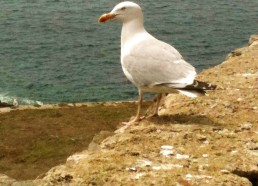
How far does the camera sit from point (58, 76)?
52250 millimetres

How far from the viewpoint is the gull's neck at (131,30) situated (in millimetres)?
9717

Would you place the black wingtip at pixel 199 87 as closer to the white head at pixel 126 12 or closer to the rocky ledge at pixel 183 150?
the rocky ledge at pixel 183 150

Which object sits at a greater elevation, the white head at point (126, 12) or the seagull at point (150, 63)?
the white head at point (126, 12)

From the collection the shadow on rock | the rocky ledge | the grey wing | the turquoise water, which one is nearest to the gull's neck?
the grey wing

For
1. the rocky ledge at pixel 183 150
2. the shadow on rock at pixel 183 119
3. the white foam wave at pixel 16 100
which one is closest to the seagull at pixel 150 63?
the shadow on rock at pixel 183 119

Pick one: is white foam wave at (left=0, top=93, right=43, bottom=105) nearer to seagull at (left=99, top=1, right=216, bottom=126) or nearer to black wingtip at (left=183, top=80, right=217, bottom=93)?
seagull at (left=99, top=1, right=216, bottom=126)

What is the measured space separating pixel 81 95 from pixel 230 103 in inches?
1519

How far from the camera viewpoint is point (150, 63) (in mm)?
8945

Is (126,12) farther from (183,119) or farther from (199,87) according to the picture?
(199,87)

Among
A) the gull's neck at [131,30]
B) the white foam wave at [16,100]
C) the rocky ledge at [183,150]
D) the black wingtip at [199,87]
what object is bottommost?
the white foam wave at [16,100]

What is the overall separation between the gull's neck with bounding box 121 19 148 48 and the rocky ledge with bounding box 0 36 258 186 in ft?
4.25

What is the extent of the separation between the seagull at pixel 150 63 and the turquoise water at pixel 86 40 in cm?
3580

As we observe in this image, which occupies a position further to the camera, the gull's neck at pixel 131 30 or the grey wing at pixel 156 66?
the gull's neck at pixel 131 30

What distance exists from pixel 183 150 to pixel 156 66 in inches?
73.9
